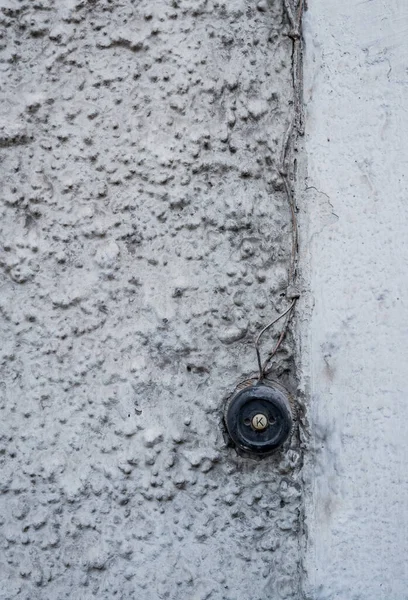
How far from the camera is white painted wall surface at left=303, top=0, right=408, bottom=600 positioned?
849 mm

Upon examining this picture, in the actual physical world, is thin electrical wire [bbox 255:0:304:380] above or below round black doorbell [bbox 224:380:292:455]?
above

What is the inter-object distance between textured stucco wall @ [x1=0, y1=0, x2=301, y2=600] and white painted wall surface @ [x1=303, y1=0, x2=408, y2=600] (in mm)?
47

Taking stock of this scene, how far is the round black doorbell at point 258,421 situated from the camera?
0.87m

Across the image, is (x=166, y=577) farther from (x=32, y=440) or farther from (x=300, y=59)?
(x=300, y=59)

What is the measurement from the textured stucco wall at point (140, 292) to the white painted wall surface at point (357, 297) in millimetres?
47

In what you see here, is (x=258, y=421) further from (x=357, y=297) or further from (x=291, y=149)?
(x=291, y=149)

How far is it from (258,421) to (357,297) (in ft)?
0.69

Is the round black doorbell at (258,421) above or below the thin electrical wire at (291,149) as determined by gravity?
below

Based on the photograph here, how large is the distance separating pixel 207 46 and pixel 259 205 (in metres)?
0.24

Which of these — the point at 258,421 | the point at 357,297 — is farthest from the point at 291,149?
the point at 258,421

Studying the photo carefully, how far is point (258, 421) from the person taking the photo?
87cm

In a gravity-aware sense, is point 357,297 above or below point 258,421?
above

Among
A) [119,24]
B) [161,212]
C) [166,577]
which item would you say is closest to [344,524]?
[166,577]

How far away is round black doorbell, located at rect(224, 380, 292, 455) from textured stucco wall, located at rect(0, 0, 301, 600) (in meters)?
0.03
